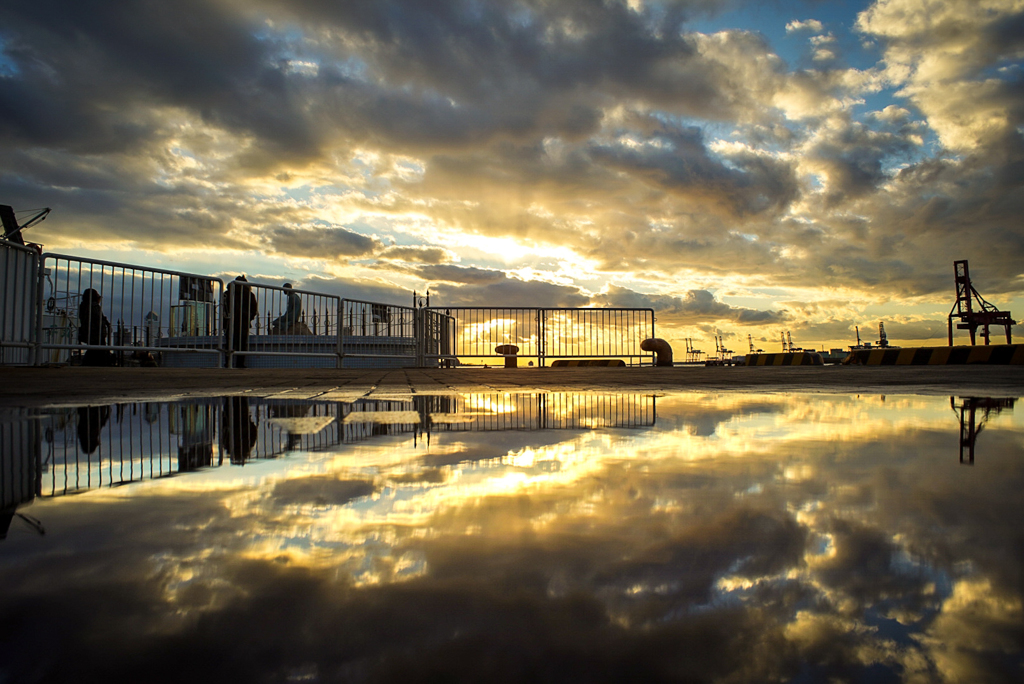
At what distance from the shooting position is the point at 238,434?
1860 mm

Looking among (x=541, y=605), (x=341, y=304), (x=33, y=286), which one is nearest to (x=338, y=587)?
(x=541, y=605)

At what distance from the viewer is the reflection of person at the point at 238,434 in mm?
1495

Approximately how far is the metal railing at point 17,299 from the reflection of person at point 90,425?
749cm

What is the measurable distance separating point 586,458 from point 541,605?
0.85m

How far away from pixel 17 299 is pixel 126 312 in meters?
1.82

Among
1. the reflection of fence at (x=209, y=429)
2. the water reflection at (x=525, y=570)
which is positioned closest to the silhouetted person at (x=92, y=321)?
the reflection of fence at (x=209, y=429)

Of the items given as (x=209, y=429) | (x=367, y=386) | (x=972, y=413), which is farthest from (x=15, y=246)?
(x=972, y=413)

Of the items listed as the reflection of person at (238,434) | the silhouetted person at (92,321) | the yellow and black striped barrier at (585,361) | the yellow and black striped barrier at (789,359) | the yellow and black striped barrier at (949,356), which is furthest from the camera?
the yellow and black striped barrier at (585,361)

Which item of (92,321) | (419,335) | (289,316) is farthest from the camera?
(419,335)

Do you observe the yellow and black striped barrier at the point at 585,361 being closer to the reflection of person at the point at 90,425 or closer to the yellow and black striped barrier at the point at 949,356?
the yellow and black striped barrier at the point at 949,356

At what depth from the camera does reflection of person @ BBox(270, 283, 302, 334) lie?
1318 cm

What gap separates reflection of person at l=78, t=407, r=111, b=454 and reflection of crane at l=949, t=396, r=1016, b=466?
2.30 meters

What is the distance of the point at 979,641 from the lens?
50cm

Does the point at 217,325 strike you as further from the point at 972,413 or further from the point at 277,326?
the point at 972,413
